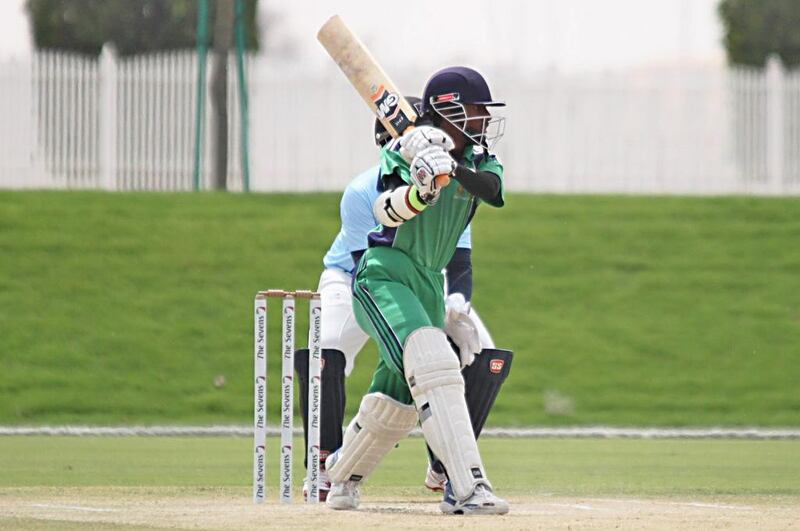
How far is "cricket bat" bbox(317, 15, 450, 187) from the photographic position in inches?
313

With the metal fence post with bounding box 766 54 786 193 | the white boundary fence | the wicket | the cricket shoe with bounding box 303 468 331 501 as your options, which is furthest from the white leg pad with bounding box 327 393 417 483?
the metal fence post with bounding box 766 54 786 193

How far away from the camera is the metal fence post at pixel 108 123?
24.5 m

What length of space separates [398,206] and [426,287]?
520mm

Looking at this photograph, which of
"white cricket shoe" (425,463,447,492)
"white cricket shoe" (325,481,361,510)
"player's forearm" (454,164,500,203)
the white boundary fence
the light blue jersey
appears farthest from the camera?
the white boundary fence

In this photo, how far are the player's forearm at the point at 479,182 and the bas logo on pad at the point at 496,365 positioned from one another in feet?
3.78

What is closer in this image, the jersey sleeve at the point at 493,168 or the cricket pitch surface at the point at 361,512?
the cricket pitch surface at the point at 361,512

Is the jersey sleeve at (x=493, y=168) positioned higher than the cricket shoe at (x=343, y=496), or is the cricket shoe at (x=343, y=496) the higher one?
the jersey sleeve at (x=493, y=168)

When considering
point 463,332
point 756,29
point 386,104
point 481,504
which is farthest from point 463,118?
point 756,29

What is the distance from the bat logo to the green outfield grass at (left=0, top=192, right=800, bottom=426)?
953cm

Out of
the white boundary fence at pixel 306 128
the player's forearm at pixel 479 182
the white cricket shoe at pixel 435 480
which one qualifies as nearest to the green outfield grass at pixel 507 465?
the white cricket shoe at pixel 435 480

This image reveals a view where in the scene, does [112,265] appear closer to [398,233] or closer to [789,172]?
[789,172]

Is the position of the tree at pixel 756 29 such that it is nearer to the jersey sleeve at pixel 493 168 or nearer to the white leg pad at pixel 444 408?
the jersey sleeve at pixel 493 168

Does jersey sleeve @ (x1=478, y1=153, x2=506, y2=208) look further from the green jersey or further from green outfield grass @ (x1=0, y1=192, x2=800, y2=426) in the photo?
green outfield grass @ (x1=0, y1=192, x2=800, y2=426)

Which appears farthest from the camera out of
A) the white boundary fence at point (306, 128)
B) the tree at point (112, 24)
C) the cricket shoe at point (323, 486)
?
the tree at point (112, 24)
